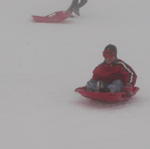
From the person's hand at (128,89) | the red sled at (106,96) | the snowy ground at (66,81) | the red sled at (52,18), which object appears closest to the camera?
the snowy ground at (66,81)

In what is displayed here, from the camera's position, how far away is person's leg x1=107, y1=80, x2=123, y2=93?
4418 millimetres

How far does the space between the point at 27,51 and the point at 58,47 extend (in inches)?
20.8

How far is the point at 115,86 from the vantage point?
174 inches

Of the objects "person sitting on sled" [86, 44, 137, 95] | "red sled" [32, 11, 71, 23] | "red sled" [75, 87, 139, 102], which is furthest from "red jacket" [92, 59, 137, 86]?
"red sled" [32, 11, 71, 23]

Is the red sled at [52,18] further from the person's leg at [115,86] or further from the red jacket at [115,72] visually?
the person's leg at [115,86]

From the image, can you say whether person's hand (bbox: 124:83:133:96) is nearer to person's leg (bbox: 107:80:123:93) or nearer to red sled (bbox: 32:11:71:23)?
person's leg (bbox: 107:80:123:93)

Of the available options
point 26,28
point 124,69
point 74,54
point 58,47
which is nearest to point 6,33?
point 26,28

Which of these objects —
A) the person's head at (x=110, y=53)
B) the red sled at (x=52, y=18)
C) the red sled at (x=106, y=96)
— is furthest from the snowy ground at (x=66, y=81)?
the person's head at (x=110, y=53)

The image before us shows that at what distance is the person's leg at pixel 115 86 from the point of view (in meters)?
4.42

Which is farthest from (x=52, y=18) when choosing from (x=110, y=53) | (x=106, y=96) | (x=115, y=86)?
(x=106, y=96)

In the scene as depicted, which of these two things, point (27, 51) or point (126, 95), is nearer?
point (126, 95)

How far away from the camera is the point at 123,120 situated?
4.06 m

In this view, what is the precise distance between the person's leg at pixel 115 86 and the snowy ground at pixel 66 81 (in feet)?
0.52

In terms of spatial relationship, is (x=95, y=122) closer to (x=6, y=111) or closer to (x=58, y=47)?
(x=6, y=111)
